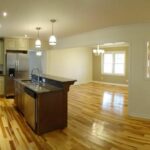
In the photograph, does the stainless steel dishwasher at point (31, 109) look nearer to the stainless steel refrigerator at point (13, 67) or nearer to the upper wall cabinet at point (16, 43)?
the stainless steel refrigerator at point (13, 67)

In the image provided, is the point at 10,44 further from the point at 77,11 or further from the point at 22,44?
the point at 77,11

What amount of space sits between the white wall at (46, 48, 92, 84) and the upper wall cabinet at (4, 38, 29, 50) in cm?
151

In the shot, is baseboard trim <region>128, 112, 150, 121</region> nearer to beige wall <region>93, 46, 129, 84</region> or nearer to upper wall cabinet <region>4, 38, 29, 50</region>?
upper wall cabinet <region>4, 38, 29, 50</region>

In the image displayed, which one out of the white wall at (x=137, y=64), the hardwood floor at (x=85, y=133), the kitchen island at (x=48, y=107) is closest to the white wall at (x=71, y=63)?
the hardwood floor at (x=85, y=133)

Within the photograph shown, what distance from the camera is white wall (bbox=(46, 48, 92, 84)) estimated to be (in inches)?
366

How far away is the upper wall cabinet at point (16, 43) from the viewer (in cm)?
731

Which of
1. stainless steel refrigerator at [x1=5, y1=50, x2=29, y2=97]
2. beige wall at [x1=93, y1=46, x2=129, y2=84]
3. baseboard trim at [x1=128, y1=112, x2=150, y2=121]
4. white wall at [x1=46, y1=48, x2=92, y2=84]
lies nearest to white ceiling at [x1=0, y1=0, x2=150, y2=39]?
baseboard trim at [x1=128, y1=112, x2=150, y2=121]

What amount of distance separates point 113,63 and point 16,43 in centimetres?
622

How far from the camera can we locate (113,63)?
1121 cm

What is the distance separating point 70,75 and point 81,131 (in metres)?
6.87

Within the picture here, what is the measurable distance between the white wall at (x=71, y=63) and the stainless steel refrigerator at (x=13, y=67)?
1.61 m

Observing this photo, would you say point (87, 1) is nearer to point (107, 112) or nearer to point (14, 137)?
point (14, 137)

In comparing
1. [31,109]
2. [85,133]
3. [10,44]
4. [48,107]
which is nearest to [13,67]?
[10,44]

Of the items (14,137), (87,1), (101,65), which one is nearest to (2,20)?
(87,1)
